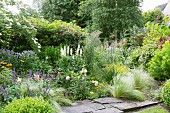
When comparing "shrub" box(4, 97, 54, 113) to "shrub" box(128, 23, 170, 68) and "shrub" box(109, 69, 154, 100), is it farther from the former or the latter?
"shrub" box(128, 23, 170, 68)

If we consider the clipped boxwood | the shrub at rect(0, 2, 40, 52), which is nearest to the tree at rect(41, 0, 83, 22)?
the clipped boxwood

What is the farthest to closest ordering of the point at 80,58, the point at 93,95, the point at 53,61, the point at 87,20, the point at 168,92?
the point at 87,20, the point at 53,61, the point at 80,58, the point at 93,95, the point at 168,92

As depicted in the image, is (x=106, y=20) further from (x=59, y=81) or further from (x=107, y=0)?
(x=59, y=81)

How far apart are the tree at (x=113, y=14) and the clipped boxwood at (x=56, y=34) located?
25.3 ft

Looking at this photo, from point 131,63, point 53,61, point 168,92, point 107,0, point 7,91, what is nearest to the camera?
point 7,91

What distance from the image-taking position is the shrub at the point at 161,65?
5.18 metres

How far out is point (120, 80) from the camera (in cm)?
457

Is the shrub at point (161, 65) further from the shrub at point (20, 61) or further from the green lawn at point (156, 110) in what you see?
the shrub at point (20, 61)

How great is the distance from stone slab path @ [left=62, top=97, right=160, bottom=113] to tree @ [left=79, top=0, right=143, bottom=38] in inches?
411

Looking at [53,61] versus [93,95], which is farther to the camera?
[53,61]

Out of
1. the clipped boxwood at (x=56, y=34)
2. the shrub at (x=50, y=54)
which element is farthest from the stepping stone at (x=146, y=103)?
the clipped boxwood at (x=56, y=34)

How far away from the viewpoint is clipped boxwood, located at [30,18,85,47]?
6.54 metres

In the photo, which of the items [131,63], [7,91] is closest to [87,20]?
[131,63]

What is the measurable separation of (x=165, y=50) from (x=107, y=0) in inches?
391
